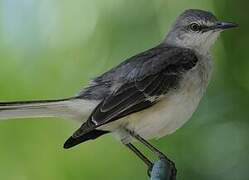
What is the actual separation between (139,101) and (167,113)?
216 millimetres

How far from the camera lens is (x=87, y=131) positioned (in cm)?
475

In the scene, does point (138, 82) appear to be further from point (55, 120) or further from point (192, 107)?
point (55, 120)

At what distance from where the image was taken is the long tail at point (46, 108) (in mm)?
4789

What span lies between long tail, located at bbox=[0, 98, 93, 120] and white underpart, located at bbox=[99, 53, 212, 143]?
0.65 ft

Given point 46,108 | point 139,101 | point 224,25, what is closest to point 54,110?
point 46,108

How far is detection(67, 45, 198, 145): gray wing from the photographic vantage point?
4.91 m

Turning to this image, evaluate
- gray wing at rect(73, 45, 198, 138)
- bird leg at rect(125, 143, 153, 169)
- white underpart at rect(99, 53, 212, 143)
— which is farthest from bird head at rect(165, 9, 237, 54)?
bird leg at rect(125, 143, 153, 169)

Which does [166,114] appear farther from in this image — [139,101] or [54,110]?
[54,110]

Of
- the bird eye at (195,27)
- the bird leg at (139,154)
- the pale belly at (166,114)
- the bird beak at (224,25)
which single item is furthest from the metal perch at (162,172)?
the bird eye at (195,27)

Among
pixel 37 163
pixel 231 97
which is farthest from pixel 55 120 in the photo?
pixel 231 97

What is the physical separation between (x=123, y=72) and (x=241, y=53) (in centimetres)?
123

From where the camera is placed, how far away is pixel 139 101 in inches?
200

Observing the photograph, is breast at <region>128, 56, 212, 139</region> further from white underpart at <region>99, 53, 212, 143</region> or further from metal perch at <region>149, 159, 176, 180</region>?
metal perch at <region>149, 159, 176, 180</region>

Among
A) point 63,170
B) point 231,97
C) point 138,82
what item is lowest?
point 63,170
